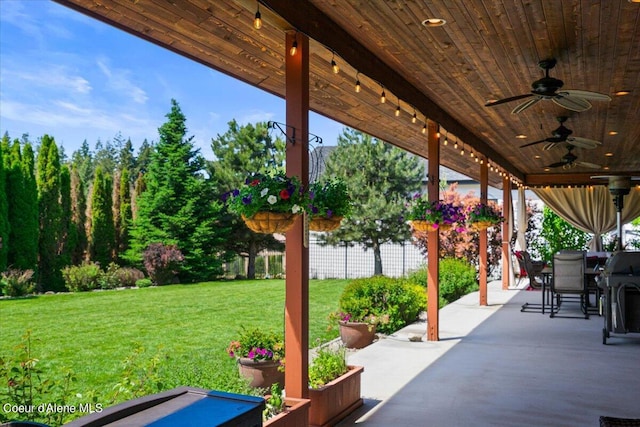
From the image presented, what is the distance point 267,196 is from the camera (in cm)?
319

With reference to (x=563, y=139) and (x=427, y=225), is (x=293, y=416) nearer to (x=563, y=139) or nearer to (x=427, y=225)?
(x=427, y=225)

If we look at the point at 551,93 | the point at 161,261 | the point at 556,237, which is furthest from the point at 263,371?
the point at 556,237

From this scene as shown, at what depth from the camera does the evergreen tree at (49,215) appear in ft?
46.5

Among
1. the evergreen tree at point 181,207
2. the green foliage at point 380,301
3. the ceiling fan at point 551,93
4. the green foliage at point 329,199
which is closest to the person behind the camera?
the green foliage at point 329,199

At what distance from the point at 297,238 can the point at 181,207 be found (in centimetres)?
1469

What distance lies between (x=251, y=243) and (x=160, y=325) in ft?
31.5

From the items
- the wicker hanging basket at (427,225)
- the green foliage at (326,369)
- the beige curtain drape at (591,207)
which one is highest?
the beige curtain drape at (591,207)

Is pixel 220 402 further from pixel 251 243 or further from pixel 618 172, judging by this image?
pixel 251 243

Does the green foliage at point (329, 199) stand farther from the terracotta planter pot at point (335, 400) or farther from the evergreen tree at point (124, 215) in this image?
the evergreen tree at point (124, 215)

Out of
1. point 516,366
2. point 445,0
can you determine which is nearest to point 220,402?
point 445,0

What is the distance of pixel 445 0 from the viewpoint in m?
3.74

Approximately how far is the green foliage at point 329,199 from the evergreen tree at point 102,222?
13.4 m

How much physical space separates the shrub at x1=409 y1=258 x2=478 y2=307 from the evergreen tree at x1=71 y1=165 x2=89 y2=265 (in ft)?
27.8

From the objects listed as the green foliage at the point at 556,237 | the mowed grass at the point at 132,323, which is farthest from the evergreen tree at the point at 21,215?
the green foliage at the point at 556,237
